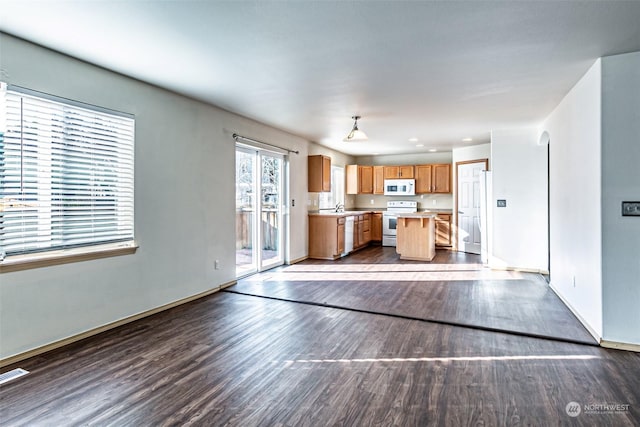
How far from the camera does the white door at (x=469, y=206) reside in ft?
25.8

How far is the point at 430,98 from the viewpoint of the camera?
13.9 ft

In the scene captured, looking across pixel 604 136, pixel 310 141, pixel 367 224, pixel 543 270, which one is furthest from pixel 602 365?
pixel 367 224

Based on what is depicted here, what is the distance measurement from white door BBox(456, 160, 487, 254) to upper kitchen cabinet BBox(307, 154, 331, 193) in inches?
129

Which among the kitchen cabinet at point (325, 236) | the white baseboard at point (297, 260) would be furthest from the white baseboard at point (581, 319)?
the white baseboard at point (297, 260)

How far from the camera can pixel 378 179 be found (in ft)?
31.0

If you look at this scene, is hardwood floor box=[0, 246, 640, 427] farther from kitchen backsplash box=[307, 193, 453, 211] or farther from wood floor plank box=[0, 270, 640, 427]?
kitchen backsplash box=[307, 193, 453, 211]

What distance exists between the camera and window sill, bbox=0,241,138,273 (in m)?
2.71

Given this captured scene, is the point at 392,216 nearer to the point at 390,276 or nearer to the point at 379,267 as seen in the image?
the point at 379,267

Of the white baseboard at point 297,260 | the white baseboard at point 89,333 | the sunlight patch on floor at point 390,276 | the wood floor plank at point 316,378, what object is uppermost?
Answer: the white baseboard at point 297,260

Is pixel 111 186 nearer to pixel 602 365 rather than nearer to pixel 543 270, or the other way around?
pixel 602 365

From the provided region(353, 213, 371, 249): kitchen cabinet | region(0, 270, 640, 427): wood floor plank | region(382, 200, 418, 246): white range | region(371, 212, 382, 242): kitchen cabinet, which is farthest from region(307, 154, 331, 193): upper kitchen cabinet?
region(0, 270, 640, 427): wood floor plank

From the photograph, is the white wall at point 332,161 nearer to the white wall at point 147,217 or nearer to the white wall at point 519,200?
the white wall at point 147,217

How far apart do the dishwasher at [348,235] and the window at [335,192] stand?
81cm

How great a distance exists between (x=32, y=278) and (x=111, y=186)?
3.38 feet
